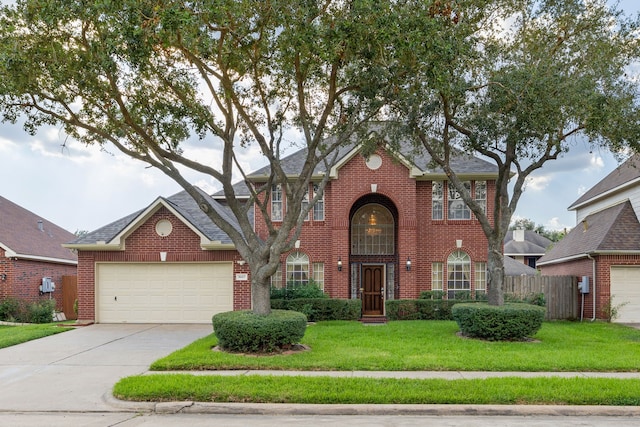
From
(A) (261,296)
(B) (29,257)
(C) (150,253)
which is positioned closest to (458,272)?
(A) (261,296)

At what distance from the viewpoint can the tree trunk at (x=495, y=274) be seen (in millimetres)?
14030

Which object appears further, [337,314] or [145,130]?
[337,314]

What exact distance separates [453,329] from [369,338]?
3.45 meters

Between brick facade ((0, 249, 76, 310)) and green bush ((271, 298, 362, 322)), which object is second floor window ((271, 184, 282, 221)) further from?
brick facade ((0, 249, 76, 310))

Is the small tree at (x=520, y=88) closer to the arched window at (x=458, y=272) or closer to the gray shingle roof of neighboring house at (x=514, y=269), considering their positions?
the arched window at (x=458, y=272)

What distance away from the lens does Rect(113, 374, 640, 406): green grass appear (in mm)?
7492

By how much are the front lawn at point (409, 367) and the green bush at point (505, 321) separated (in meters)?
0.35

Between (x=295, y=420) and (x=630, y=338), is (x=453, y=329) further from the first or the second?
(x=295, y=420)

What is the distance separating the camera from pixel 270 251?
12164mm

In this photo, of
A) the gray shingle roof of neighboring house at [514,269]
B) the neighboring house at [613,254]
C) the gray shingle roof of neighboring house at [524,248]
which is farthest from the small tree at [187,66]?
the gray shingle roof of neighboring house at [524,248]

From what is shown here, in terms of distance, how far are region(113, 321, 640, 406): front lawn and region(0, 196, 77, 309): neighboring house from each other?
38.6ft

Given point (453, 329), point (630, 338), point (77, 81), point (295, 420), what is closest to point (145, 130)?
point (77, 81)

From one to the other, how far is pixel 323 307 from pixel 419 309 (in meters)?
3.59

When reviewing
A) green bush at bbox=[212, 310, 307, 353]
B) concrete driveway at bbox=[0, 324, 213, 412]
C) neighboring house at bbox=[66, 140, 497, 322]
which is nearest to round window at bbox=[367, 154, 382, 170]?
neighboring house at bbox=[66, 140, 497, 322]
